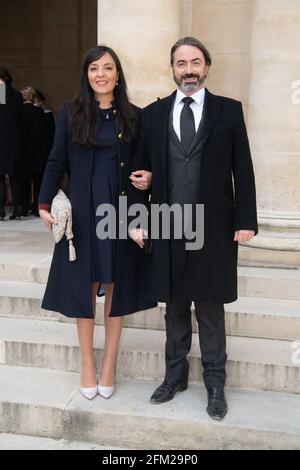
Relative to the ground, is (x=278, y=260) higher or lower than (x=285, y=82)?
lower

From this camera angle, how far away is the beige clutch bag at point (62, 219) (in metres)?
2.86

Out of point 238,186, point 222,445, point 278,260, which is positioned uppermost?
point 238,186

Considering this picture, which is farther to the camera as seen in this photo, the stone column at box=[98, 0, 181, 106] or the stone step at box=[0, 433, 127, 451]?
the stone column at box=[98, 0, 181, 106]

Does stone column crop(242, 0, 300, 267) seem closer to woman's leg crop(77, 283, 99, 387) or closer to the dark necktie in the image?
the dark necktie

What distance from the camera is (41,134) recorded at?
26.9ft

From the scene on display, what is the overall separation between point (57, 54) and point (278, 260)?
7793 mm

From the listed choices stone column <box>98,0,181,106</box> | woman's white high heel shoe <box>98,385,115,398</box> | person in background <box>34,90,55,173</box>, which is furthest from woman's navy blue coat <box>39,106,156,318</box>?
person in background <box>34,90,55,173</box>

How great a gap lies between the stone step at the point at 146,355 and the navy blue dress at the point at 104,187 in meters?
0.81

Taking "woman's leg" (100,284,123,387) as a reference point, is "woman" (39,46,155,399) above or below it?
above

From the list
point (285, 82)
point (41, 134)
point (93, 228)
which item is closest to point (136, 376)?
point (93, 228)

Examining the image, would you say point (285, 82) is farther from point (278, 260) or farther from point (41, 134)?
point (41, 134)

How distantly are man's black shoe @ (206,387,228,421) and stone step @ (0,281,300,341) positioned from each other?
2.82 feet

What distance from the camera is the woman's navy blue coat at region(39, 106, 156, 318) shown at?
2955 mm

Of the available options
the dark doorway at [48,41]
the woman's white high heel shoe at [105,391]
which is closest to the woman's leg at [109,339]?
the woman's white high heel shoe at [105,391]
